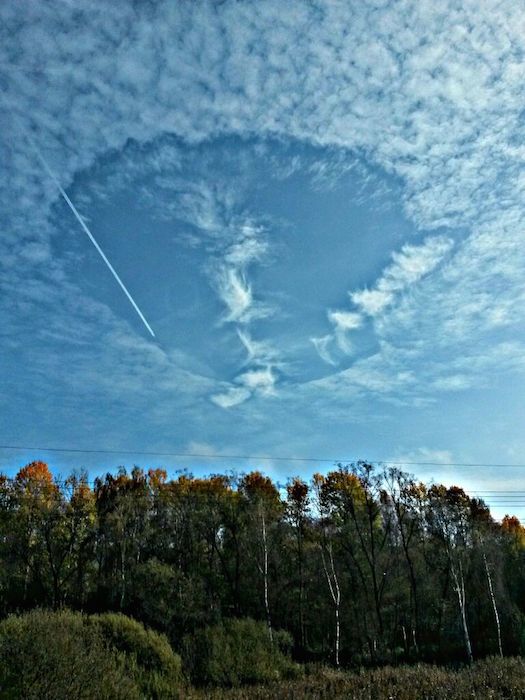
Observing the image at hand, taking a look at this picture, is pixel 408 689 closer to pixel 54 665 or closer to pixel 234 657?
pixel 54 665

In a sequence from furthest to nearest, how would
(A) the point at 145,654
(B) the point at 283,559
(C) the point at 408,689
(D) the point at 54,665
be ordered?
(B) the point at 283,559 → (A) the point at 145,654 → (C) the point at 408,689 → (D) the point at 54,665

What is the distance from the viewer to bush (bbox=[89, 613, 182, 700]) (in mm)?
21859

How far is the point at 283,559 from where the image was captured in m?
51.7

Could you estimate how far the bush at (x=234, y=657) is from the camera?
2933 cm

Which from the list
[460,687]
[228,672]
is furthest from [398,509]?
[460,687]

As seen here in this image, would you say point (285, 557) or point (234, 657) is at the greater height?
point (285, 557)

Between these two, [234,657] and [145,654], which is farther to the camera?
[234,657]

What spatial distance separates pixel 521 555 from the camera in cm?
6253

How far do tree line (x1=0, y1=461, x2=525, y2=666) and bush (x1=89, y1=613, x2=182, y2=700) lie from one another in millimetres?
16857

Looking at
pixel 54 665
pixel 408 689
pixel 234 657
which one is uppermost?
pixel 54 665

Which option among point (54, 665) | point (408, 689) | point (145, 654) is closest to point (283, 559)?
point (145, 654)

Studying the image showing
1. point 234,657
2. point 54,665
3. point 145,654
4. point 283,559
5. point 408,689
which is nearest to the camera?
point 54,665

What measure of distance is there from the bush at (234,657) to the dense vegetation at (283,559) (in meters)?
7.37

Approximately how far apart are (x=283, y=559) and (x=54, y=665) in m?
37.0
